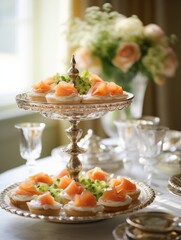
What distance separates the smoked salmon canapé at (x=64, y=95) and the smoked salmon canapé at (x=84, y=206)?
0.26m

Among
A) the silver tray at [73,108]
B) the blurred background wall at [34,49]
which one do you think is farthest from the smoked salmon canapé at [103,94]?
the blurred background wall at [34,49]

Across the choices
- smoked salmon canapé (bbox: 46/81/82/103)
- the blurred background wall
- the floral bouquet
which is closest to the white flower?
the floral bouquet

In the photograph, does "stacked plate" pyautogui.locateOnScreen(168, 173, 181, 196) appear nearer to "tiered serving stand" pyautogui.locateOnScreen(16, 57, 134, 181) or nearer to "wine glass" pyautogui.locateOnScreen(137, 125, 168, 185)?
"wine glass" pyautogui.locateOnScreen(137, 125, 168, 185)

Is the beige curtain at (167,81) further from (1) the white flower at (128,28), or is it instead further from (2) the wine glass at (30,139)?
(2) the wine glass at (30,139)

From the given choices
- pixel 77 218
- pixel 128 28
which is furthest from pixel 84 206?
pixel 128 28

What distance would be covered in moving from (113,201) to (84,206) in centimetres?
8

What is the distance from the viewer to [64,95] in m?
1.57

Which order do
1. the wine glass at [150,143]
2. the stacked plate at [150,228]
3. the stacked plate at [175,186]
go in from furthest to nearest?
the wine glass at [150,143]
the stacked plate at [175,186]
the stacked plate at [150,228]

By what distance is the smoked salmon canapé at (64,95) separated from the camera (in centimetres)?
157

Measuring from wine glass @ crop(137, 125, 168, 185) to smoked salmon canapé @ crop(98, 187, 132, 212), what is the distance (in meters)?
0.40

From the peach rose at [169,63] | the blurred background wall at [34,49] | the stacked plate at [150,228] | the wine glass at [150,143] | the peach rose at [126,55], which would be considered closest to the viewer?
the stacked plate at [150,228]

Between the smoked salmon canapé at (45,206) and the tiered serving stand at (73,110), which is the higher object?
the tiered serving stand at (73,110)

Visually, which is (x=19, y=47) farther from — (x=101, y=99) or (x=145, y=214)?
(x=145, y=214)

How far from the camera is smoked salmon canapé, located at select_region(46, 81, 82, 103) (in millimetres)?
1570
